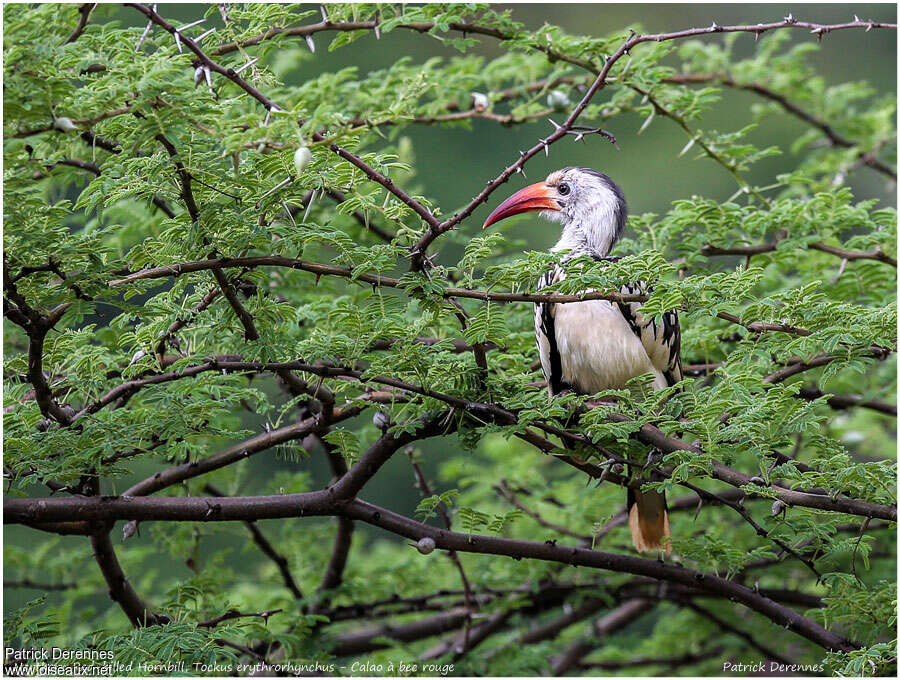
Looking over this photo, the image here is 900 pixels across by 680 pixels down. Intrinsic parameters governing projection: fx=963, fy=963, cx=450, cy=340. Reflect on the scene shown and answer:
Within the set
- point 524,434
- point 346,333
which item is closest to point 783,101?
point 524,434

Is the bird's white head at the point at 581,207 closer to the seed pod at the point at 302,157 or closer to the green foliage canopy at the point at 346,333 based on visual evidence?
the green foliage canopy at the point at 346,333

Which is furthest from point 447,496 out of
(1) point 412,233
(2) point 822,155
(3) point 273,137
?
(2) point 822,155

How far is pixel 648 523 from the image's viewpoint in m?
2.73

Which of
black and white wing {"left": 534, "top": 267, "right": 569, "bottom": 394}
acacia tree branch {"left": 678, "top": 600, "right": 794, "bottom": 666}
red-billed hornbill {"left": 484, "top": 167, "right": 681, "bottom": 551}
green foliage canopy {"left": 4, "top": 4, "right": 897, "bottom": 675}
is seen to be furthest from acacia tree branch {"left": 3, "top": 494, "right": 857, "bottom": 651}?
acacia tree branch {"left": 678, "top": 600, "right": 794, "bottom": 666}

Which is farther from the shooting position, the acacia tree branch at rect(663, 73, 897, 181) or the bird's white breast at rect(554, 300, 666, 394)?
the acacia tree branch at rect(663, 73, 897, 181)

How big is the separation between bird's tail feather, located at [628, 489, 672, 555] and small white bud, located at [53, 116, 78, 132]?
1768mm

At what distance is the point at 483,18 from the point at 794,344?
4.21 ft

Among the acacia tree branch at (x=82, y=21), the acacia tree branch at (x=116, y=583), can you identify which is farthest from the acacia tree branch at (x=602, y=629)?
the acacia tree branch at (x=82, y=21)

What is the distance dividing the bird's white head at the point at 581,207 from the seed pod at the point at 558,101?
209 mm

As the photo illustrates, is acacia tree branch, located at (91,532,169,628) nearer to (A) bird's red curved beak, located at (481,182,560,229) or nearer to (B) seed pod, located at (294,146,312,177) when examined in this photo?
(B) seed pod, located at (294,146,312,177)

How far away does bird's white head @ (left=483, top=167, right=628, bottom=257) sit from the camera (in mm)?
2963

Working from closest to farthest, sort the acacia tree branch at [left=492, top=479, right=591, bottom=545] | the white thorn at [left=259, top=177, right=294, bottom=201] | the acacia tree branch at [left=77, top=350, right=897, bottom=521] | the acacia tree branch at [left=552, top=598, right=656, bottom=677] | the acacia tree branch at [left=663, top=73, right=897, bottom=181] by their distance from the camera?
the white thorn at [left=259, top=177, right=294, bottom=201]
the acacia tree branch at [left=77, top=350, right=897, bottom=521]
the acacia tree branch at [left=492, top=479, right=591, bottom=545]
the acacia tree branch at [left=663, top=73, right=897, bottom=181]
the acacia tree branch at [left=552, top=598, right=656, bottom=677]

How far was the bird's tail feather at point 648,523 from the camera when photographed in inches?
107

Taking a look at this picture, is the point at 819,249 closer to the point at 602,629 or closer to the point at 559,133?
the point at 559,133
